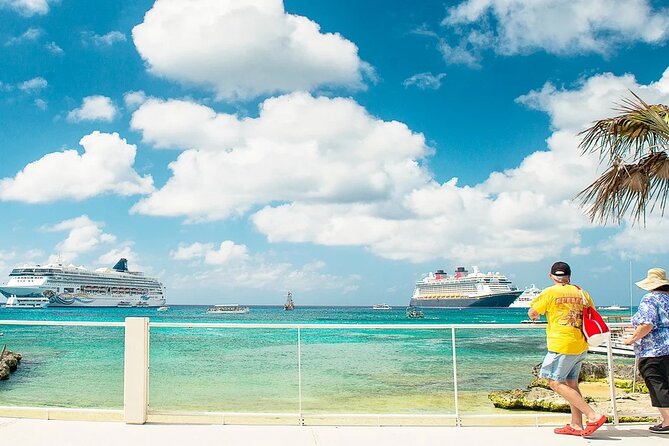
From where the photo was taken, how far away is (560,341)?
4.67 m

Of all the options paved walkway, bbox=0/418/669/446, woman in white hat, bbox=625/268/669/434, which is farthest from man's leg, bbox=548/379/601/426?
woman in white hat, bbox=625/268/669/434

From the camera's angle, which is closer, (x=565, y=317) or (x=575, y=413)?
(x=565, y=317)

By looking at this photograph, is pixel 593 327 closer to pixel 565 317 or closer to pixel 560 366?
pixel 565 317

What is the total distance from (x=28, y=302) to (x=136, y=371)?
9443 centimetres

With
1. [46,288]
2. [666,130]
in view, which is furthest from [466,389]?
[46,288]

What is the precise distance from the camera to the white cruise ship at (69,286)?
87.1 meters

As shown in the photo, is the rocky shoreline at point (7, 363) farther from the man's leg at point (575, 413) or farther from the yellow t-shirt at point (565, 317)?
the yellow t-shirt at point (565, 317)

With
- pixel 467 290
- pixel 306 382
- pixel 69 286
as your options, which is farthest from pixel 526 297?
pixel 306 382

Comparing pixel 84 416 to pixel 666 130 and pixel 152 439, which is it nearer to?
pixel 152 439

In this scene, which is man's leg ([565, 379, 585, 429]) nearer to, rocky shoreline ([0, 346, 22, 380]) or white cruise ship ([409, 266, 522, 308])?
rocky shoreline ([0, 346, 22, 380])

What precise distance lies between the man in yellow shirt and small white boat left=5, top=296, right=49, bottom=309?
93.5 m

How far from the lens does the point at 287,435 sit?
4.87m

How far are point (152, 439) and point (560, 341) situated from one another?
338 centimetres

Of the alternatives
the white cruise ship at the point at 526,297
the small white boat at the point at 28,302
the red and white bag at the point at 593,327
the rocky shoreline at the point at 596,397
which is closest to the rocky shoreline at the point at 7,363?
the rocky shoreline at the point at 596,397
